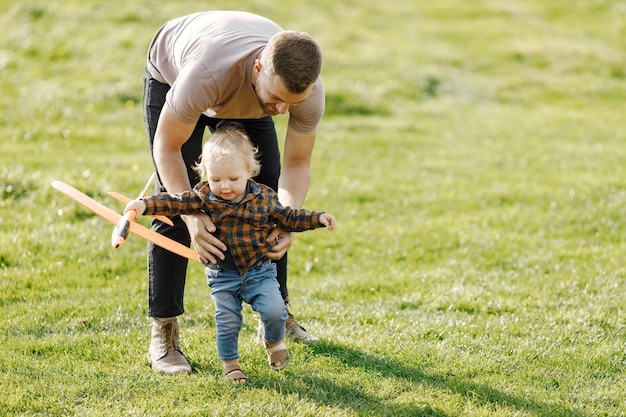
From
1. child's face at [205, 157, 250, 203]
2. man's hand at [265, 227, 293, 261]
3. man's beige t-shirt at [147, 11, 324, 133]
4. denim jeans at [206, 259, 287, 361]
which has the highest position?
man's beige t-shirt at [147, 11, 324, 133]

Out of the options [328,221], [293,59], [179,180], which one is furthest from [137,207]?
[293,59]

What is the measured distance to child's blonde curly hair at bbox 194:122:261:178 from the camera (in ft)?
14.5

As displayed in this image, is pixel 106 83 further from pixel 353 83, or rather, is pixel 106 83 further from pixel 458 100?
pixel 458 100

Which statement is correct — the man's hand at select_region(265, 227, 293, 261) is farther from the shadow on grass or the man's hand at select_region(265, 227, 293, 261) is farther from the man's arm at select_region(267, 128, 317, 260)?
the shadow on grass

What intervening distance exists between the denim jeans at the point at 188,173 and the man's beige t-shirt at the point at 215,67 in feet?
0.58

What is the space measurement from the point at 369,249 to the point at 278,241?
3.40 m

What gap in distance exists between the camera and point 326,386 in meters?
4.69

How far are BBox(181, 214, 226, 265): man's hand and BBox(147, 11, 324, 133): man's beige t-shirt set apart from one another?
22.5 inches

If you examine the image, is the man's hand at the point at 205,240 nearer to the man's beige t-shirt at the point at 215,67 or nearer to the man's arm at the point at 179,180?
the man's arm at the point at 179,180

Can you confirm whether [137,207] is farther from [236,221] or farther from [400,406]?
[400,406]

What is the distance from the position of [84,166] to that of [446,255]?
4705mm

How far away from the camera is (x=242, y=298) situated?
4691mm

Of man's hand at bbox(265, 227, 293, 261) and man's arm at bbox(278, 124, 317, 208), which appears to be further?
man's arm at bbox(278, 124, 317, 208)

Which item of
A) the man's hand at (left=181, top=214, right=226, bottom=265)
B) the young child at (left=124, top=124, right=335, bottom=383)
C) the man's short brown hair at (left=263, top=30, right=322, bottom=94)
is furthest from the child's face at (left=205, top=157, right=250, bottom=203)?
the man's short brown hair at (left=263, top=30, right=322, bottom=94)
